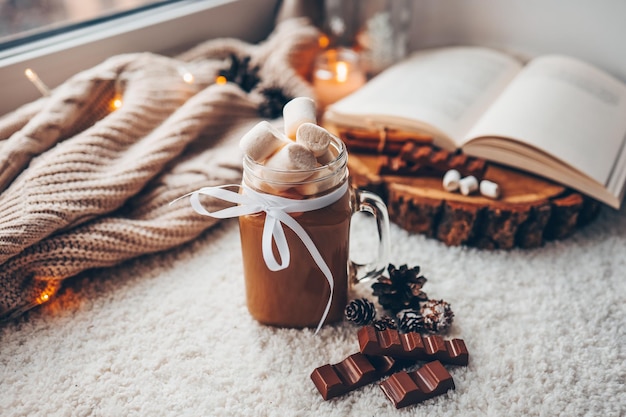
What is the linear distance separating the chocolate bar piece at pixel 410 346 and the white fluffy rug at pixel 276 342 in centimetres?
3

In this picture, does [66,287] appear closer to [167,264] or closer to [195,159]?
[167,264]

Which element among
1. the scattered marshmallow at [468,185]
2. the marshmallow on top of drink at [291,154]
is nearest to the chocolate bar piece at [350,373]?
the marshmallow on top of drink at [291,154]

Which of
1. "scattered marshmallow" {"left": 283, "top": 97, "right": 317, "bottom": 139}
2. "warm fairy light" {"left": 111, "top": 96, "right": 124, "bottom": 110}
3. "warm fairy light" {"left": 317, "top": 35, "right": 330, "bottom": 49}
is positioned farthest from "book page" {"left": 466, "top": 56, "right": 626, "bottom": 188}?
"warm fairy light" {"left": 111, "top": 96, "right": 124, "bottom": 110}

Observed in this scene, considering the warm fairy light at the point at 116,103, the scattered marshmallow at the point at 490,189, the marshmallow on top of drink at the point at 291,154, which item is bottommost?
the scattered marshmallow at the point at 490,189

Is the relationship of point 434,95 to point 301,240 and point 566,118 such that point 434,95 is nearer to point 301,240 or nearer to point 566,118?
point 566,118

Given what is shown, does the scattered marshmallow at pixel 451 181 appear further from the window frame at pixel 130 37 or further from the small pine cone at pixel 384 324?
the window frame at pixel 130 37

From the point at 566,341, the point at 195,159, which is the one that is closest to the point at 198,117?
the point at 195,159

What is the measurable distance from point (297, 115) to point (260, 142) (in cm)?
7

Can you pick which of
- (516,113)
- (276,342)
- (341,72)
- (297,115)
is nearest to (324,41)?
(341,72)

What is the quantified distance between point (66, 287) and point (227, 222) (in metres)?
0.30

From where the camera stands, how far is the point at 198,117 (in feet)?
3.30

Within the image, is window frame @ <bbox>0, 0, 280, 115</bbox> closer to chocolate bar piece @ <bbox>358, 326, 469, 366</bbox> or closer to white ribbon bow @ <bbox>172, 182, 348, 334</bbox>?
white ribbon bow @ <bbox>172, 182, 348, 334</bbox>

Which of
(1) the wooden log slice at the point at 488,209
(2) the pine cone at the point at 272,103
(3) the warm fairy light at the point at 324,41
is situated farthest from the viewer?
(3) the warm fairy light at the point at 324,41

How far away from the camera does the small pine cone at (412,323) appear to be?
76 centimetres
